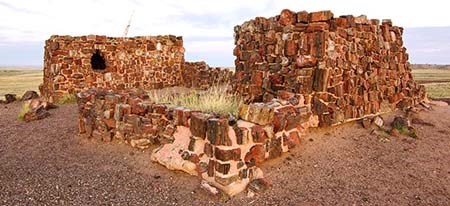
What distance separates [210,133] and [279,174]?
1250 millimetres

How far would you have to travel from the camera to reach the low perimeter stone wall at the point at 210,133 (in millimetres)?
5258

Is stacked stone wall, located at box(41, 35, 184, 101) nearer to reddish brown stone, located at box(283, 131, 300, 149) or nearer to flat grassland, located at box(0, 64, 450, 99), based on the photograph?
reddish brown stone, located at box(283, 131, 300, 149)

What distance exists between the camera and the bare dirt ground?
5152mm

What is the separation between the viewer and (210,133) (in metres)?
5.33

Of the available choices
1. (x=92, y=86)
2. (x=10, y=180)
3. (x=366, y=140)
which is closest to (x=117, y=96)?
(x=10, y=180)

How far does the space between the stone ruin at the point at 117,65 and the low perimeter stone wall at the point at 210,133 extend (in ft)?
20.1

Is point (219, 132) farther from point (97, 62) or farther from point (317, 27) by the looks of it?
point (97, 62)

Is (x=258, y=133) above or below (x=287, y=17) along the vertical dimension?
below

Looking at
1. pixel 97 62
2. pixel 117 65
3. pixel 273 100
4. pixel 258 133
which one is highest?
pixel 97 62

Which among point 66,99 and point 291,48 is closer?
point 291,48

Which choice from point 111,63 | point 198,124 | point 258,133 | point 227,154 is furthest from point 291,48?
point 111,63

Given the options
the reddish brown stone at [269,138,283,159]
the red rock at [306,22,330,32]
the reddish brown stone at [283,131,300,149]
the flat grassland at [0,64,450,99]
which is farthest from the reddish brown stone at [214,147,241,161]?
the flat grassland at [0,64,450,99]

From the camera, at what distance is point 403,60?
985 centimetres

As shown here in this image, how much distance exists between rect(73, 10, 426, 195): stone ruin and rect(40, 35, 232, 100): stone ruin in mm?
5625
